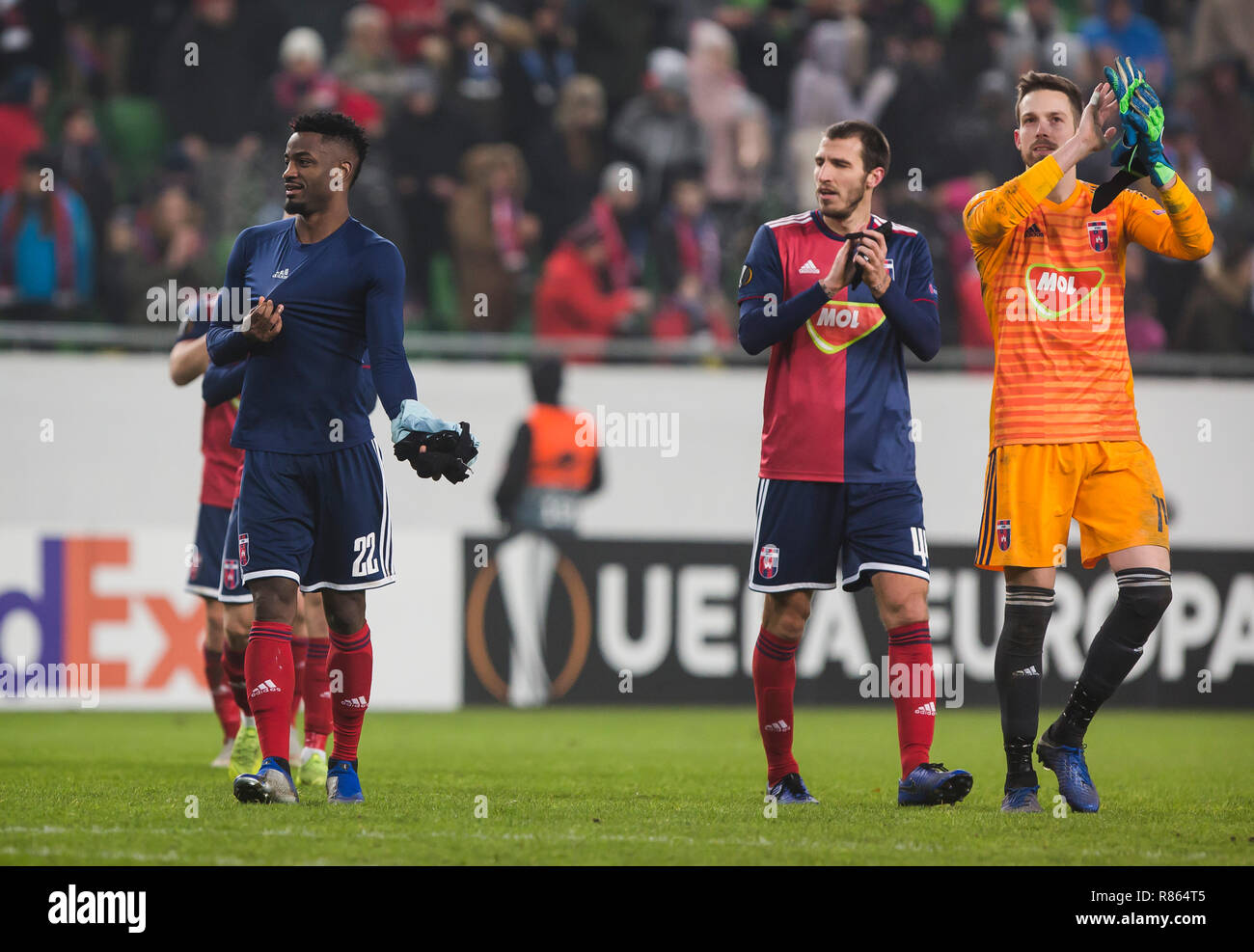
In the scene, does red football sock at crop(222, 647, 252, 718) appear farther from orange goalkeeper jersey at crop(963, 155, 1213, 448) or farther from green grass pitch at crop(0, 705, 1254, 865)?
orange goalkeeper jersey at crop(963, 155, 1213, 448)

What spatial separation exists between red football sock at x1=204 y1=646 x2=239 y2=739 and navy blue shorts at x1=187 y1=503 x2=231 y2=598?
39cm

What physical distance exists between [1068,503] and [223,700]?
4152 mm

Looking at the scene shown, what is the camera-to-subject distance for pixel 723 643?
12367 mm

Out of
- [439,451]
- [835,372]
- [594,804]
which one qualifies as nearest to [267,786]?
[594,804]

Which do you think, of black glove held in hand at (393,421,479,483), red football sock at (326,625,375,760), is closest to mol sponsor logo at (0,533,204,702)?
red football sock at (326,625,375,760)

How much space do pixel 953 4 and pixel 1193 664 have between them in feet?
23.6

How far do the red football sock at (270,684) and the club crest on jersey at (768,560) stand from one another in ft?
5.75

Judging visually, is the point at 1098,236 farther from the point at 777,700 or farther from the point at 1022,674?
the point at 777,700

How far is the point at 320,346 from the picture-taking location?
20.3 feet

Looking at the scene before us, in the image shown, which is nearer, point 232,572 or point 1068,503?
point 1068,503

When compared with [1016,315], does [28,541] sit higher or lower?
lower
